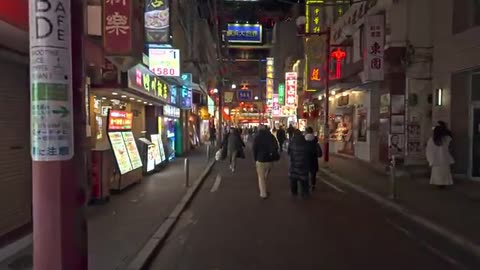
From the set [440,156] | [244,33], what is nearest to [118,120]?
[440,156]

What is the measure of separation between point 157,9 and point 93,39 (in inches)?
181

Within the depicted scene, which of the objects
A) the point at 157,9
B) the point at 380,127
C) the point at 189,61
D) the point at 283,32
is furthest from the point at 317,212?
the point at 283,32

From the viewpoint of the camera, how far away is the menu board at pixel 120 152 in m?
13.1

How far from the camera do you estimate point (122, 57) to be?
12.0 m

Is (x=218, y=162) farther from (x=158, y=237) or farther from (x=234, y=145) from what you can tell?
(x=158, y=237)

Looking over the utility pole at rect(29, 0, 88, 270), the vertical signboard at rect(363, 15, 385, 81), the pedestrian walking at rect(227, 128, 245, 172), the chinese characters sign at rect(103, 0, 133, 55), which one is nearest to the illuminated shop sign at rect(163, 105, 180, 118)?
the pedestrian walking at rect(227, 128, 245, 172)

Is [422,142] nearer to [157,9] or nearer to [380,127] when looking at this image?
[380,127]

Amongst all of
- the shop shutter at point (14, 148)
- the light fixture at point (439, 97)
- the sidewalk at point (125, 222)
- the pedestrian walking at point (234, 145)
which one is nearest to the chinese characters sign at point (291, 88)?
the pedestrian walking at point (234, 145)

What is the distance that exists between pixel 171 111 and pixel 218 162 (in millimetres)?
3817

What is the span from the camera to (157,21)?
1566 cm

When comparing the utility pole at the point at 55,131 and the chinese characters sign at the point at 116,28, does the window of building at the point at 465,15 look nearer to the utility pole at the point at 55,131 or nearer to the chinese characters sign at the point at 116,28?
the chinese characters sign at the point at 116,28

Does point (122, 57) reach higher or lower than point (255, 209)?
higher

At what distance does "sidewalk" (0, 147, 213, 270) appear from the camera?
6.67 meters

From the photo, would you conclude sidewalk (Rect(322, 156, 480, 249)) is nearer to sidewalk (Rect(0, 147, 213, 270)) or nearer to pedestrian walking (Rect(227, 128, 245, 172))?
pedestrian walking (Rect(227, 128, 245, 172))
